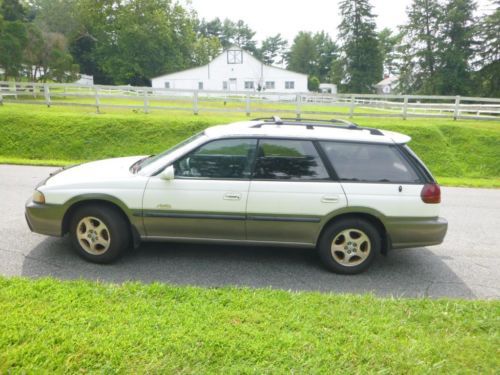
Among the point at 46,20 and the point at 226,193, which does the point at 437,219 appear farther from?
the point at 46,20

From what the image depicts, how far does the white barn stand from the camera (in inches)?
1837

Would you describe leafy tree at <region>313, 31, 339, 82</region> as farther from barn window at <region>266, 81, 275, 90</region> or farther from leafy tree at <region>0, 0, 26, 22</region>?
leafy tree at <region>0, 0, 26, 22</region>

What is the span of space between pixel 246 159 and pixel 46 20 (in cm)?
7245

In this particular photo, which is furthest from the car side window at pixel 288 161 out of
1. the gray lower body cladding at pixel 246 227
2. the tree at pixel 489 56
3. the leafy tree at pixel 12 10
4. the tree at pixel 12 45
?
the leafy tree at pixel 12 10

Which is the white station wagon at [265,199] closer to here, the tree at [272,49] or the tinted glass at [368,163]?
the tinted glass at [368,163]

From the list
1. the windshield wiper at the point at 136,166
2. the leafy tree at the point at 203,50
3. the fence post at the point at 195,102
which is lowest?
the windshield wiper at the point at 136,166

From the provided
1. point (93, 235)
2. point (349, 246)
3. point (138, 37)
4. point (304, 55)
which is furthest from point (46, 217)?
point (304, 55)

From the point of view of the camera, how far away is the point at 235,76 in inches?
1852

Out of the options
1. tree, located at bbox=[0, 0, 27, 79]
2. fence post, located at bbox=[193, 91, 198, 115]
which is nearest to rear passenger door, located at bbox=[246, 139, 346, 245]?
fence post, located at bbox=[193, 91, 198, 115]

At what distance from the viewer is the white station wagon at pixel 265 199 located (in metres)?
4.29

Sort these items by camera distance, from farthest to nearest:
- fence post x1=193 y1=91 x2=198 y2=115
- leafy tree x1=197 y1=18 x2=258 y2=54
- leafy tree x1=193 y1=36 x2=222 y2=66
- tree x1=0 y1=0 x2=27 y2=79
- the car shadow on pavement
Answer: leafy tree x1=197 y1=18 x2=258 y2=54, leafy tree x1=193 y1=36 x2=222 y2=66, tree x1=0 y1=0 x2=27 y2=79, fence post x1=193 y1=91 x2=198 y2=115, the car shadow on pavement

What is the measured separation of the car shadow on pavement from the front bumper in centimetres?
34

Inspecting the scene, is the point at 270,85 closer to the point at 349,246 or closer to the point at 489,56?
the point at 489,56

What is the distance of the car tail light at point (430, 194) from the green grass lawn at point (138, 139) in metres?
8.31
